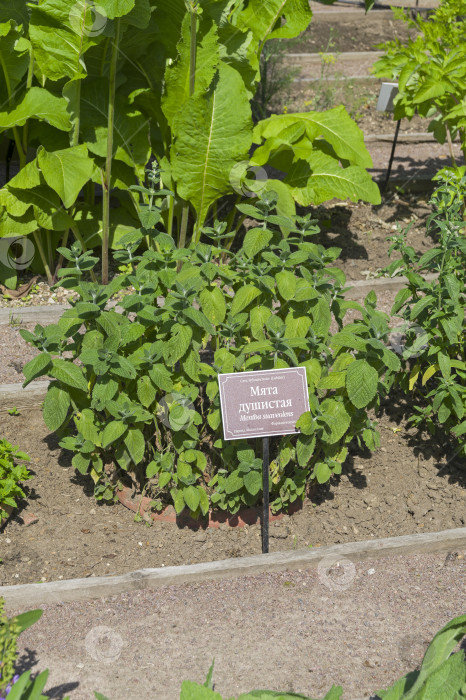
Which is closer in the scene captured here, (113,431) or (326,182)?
(113,431)

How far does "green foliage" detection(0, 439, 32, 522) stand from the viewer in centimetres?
273

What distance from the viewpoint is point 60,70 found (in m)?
3.61

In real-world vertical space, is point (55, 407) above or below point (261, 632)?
above

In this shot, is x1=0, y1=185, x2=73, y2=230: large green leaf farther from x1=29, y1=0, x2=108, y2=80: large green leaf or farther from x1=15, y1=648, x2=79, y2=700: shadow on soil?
x1=15, y1=648, x2=79, y2=700: shadow on soil

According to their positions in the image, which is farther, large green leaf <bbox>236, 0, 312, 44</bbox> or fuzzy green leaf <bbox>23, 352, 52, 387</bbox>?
large green leaf <bbox>236, 0, 312, 44</bbox>

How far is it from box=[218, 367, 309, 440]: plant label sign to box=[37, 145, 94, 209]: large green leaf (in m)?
1.39

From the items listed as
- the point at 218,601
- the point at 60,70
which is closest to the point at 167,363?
the point at 218,601

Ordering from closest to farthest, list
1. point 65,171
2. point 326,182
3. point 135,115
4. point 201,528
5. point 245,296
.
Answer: point 245,296 → point 201,528 → point 65,171 → point 135,115 → point 326,182

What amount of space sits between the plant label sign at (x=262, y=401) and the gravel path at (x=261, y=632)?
1.73 ft

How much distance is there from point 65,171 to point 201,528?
1740mm

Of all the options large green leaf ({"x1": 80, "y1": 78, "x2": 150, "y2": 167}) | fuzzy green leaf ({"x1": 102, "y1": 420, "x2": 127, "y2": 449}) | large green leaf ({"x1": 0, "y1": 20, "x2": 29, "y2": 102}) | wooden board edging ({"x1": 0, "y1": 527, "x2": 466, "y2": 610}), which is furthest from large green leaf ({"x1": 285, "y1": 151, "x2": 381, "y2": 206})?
fuzzy green leaf ({"x1": 102, "y1": 420, "x2": 127, "y2": 449})

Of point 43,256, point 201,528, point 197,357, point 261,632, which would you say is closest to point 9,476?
point 201,528

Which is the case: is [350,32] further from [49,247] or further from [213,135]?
[49,247]

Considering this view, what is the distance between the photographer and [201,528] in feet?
9.50
